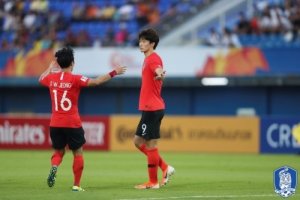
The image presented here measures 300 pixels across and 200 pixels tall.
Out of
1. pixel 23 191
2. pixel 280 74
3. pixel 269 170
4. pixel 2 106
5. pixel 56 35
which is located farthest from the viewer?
pixel 2 106

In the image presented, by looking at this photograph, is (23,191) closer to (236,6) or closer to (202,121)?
(202,121)

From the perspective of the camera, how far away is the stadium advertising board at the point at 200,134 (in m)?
24.5

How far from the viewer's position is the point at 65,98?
12250mm

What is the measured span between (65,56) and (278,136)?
43.1 ft

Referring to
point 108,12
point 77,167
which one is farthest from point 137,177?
point 108,12

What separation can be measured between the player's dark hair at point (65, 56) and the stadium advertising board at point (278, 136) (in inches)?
509

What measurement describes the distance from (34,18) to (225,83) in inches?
345

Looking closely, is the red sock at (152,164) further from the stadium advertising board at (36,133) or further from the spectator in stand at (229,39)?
the spectator in stand at (229,39)

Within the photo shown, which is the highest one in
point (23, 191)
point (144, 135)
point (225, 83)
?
point (225, 83)

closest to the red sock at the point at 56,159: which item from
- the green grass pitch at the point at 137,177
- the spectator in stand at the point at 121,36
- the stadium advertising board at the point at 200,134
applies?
the green grass pitch at the point at 137,177

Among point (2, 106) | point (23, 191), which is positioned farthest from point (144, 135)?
point (2, 106)

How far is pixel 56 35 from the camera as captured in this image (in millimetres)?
32562

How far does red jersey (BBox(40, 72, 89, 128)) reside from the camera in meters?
12.2

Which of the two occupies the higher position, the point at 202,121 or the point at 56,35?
the point at 56,35
